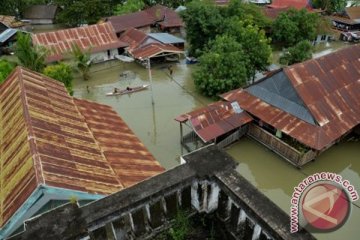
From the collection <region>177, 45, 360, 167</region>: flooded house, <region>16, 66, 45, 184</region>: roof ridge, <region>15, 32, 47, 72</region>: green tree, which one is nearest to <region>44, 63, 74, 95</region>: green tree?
<region>15, 32, 47, 72</region>: green tree

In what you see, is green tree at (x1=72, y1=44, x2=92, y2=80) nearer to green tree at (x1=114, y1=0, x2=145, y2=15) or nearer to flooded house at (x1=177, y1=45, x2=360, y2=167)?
flooded house at (x1=177, y1=45, x2=360, y2=167)

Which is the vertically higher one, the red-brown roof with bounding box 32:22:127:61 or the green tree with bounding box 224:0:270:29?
the green tree with bounding box 224:0:270:29

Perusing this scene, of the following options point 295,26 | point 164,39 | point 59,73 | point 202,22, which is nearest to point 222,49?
point 202,22

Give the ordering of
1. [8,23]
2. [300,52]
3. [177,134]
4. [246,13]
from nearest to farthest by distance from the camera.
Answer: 1. [177,134]
2. [300,52]
3. [246,13]
4. [8,23]

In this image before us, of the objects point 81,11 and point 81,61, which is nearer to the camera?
point 81,61

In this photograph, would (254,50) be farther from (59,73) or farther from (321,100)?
(59,73)
